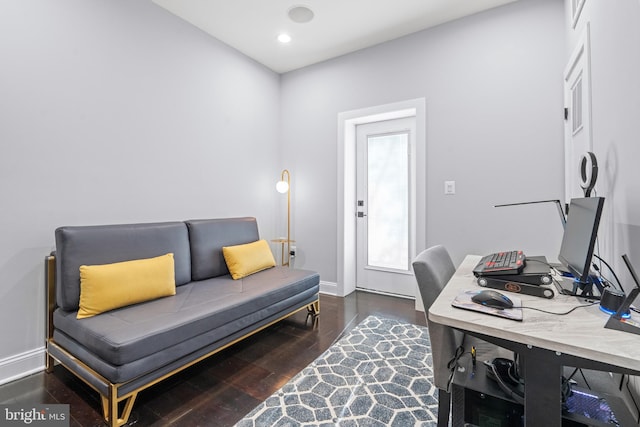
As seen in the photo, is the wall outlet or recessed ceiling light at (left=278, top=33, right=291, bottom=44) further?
recessed ceiling light at (left=278, top=33, right=291, bottom=44)

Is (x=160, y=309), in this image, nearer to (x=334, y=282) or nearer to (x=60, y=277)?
(x=60, y=277)

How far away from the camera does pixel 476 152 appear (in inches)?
105

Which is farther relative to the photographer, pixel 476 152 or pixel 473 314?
pixel 476 152

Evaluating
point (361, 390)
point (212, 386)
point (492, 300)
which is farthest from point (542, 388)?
point (212, 386)

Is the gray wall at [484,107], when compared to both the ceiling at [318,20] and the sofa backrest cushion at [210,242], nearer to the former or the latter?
the ceiling at [318,20]

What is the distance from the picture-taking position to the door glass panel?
329cm

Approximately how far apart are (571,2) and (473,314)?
2.50m

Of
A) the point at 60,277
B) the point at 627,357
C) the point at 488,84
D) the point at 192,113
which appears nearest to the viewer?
the point at 627,357

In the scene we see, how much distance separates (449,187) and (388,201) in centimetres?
76

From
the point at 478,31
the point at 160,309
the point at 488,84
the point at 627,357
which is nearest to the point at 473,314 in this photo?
the point at 627,357

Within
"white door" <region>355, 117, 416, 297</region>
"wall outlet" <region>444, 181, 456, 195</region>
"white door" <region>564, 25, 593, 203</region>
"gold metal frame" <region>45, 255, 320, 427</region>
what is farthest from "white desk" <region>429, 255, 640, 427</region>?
"white door" <region>355, 117, 416, 297</region>

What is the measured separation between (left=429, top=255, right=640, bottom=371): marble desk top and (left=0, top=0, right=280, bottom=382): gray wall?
95.4 inches

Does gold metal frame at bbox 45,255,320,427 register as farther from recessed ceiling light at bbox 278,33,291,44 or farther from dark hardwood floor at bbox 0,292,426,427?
recessed ceiling light at bbox 278,33,291,44

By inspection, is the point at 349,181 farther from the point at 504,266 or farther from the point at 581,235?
the point at 581,235
